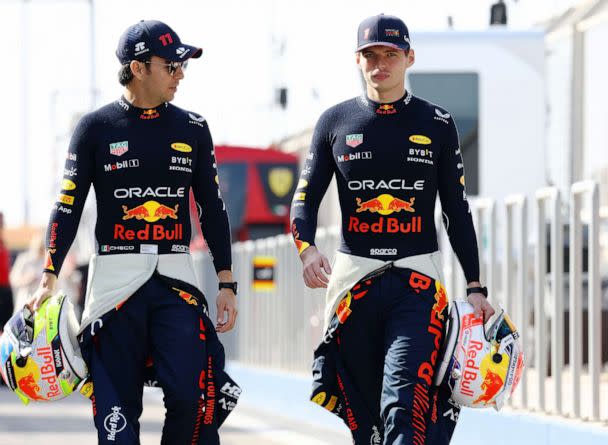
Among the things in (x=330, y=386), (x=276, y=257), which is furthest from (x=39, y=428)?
(x=330, y=386)

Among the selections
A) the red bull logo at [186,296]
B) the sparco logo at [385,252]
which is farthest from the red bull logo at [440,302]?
the red bull logo at [186,296]

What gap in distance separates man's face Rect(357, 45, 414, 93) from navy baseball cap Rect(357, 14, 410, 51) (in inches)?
1.1

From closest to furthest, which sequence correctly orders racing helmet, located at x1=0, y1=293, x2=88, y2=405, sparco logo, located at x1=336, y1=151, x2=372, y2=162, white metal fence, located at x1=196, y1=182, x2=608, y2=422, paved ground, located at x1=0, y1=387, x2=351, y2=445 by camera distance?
racing helmet, located at x1=0, y1=293, x2=88, y2=405 → sparco logo, located at x1=336, y1=151, x2=372, y2=162 → white metal fence, located at x1=196, y1=182, x2=608, y2=422 → paved ground, located at x1=0, y1=387, x2=351, y2=445

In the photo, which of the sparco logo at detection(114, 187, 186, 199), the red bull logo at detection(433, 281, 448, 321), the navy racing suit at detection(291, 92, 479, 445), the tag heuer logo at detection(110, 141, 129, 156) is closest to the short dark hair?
the tag heuer logo at detection(110, 141, 129, 156)

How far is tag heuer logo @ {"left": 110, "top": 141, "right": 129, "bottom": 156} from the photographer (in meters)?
6.67

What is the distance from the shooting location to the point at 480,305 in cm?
677

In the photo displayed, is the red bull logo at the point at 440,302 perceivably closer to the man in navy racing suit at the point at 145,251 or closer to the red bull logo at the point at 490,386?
the red bull logo at the point at 490,386

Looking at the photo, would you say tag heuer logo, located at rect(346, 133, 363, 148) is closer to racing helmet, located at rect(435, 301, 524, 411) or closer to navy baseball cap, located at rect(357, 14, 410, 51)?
navy baseball cap, located at rect(357, 14, 410, 51)

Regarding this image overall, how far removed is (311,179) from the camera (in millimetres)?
6930

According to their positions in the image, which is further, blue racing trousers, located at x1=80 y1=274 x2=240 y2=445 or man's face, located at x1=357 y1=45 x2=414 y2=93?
man's face, located at x1=357 y1=45 x2=414 y2=93

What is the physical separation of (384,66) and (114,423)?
169 centimetres

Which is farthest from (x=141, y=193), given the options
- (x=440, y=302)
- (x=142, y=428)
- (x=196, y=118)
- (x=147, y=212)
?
(x=142, y=428)

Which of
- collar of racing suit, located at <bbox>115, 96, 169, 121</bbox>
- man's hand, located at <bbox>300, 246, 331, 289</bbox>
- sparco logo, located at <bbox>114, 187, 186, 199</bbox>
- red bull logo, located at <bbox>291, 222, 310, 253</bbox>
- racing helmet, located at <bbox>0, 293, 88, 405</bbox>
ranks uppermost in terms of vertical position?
collar of racing suit, located at <bbox>115, 96, 169, 121</bbox>

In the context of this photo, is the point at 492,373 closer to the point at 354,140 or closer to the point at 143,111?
the point at 354,140
